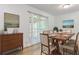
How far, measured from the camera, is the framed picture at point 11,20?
8.22ft

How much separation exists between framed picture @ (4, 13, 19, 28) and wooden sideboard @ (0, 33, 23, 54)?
0.97ft

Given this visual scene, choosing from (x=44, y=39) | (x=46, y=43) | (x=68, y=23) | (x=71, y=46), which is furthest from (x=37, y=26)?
(x=71, y=46)

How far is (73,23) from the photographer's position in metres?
2.33

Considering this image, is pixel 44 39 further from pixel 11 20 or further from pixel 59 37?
pixel 11 20

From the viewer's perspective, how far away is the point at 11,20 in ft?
8.20

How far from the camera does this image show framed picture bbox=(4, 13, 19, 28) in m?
2.51

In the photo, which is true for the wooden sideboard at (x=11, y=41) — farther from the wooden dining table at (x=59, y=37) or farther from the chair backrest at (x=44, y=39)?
the wooden dining table at (x=59, y=37)

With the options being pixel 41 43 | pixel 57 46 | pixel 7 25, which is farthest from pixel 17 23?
pixel 57 46

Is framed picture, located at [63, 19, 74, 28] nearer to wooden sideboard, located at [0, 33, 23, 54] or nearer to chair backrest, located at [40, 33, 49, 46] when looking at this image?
chair backrest, located at [40, 33, 49, 46]

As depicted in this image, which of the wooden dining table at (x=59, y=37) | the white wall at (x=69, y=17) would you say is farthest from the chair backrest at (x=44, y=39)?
the white wall at (x=69, y=17)

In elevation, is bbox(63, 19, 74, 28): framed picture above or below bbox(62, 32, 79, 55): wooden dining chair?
above

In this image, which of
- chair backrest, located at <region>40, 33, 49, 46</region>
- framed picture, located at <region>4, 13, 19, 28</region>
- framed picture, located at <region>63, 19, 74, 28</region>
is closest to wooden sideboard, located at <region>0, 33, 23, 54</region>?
framed picture, located at <region>4, 13, 19, 28</region>
